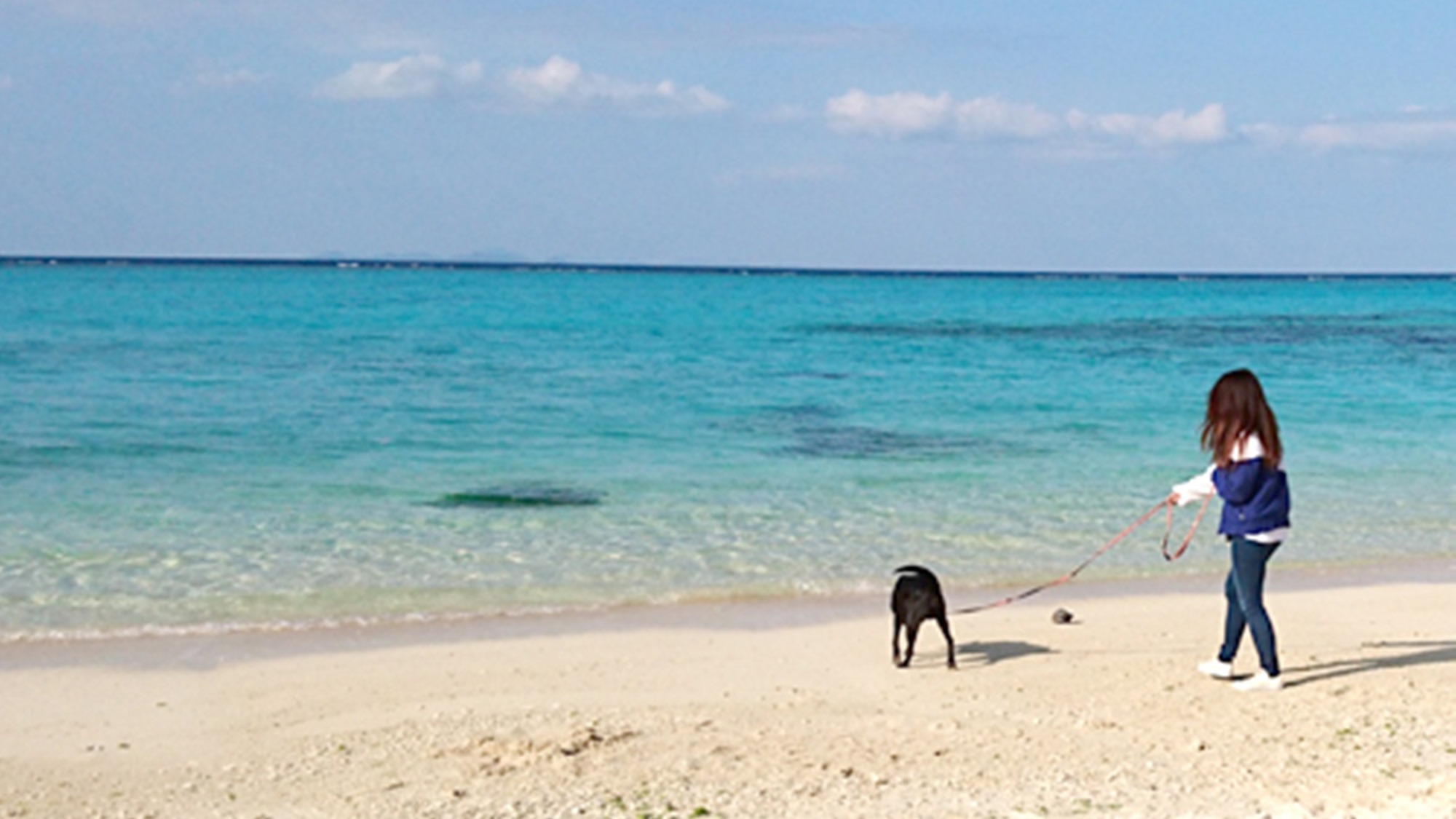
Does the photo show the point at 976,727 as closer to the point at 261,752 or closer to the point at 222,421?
the point at 261,752

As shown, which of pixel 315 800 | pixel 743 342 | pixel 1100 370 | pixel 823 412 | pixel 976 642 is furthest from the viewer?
pixel 743 342

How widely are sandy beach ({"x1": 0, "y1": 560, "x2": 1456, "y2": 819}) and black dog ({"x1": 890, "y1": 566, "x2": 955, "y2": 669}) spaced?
0.63 feet

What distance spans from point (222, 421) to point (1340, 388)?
1785 centimetres

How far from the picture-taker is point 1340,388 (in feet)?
82.3

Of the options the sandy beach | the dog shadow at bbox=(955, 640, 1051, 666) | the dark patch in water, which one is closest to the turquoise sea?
the dark patch in water

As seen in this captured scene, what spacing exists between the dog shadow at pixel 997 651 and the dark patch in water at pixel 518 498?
5.07 metres

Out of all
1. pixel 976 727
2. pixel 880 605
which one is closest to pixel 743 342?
pixel 880 605

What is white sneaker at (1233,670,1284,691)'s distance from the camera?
6895mm

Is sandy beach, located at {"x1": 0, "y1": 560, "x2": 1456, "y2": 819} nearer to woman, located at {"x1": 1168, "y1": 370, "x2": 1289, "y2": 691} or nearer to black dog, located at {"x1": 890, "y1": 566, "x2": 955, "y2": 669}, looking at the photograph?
black dog, located at {"x1": 890, "y1": 566, "x2": 955, "y2": 669}

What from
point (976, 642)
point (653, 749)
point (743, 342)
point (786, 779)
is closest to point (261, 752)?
point (653, 749)

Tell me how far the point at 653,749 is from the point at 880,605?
3264 mm

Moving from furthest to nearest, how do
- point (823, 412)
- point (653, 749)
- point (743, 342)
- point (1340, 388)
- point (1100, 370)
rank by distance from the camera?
point (743, 342)
point (1100, 370)
point (1340, 388)
point (823, 412)
point (653, 749)

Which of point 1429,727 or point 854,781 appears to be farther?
point 1429,727

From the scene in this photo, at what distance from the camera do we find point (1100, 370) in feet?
95.3
